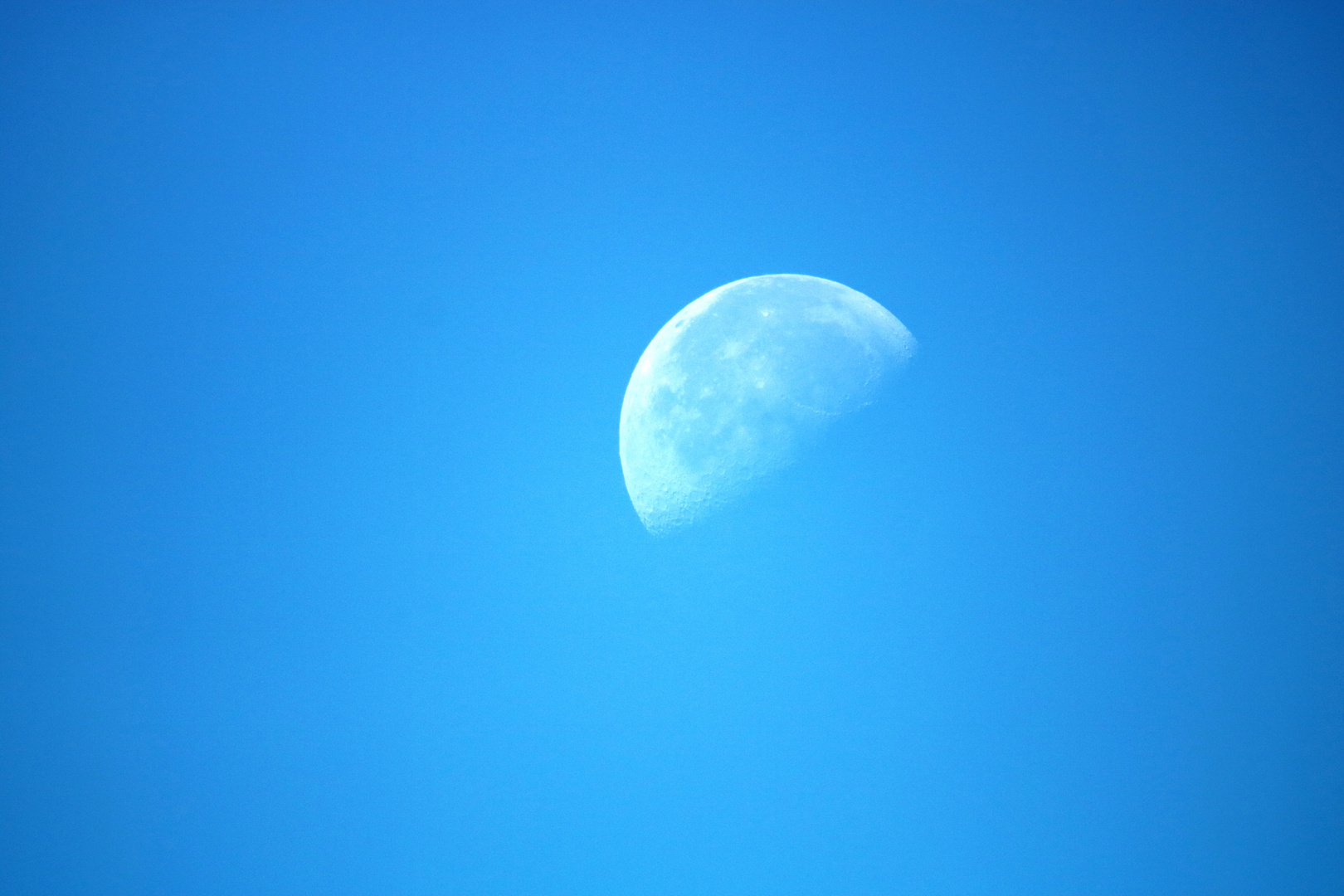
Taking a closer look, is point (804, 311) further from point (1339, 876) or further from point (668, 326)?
point (1339, 876)

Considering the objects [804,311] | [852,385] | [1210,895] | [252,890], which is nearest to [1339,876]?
[1210,895]

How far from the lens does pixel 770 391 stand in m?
4.61

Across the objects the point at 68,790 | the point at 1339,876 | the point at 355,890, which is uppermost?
the point at 68,790

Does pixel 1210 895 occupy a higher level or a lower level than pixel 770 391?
lower

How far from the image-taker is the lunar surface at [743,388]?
15.0ft

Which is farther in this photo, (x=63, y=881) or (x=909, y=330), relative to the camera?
(x=909, y=330)

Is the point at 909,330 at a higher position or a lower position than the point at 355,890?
higher

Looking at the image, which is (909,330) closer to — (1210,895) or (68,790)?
(1210,895)

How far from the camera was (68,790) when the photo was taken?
4387 mm

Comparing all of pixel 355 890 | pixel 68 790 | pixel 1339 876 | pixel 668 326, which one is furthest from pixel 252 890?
pixel 1339 876

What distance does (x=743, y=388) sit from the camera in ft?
15.1

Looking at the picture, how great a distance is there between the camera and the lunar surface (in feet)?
15.0

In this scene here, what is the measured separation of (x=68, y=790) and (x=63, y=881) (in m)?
0.28

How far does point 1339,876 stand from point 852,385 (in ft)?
7.35
